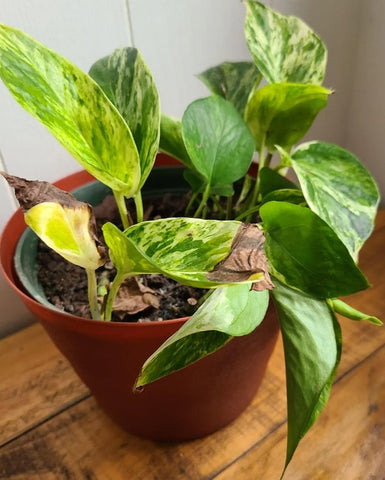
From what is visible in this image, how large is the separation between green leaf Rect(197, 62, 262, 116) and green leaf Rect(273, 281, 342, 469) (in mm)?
240

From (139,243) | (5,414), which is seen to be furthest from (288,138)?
(5,414)

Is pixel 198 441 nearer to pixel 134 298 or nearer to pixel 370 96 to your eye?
pixel 134 298

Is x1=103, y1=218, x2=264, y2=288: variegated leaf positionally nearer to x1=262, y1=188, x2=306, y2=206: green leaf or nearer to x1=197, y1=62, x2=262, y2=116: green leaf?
x1=262, y1=188, x2=306, y2=206: green leaf

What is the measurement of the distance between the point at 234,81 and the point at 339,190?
0.60 feet

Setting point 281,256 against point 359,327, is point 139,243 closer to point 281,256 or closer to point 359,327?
point 281,256

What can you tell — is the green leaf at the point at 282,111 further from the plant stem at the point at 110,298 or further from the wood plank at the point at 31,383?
the wood plank at the point at 31,383

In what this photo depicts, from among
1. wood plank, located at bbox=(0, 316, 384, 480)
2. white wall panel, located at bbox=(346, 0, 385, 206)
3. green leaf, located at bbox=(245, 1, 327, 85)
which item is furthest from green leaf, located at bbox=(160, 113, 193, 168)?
white wall panel, located at bbox=(346, 0, 385, 206)

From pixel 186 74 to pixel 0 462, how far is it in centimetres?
55

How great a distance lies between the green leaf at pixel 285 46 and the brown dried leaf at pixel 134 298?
0.77 ft

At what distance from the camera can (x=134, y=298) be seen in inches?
18.9

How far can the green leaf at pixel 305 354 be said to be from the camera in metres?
0.38

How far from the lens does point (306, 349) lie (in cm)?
39

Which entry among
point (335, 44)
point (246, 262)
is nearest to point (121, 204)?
point (246, 262)

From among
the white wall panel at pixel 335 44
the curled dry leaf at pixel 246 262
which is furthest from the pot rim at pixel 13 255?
the white wall panel at pixel 335 44
